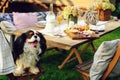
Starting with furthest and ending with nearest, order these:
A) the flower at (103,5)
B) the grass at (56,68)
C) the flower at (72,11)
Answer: the flower at (103,5) → the grass at (56,68) → the flower at (72,11)

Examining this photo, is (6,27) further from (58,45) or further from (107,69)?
(107,69)

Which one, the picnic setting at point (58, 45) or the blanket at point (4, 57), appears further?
the picnic setting at point (58, 45)

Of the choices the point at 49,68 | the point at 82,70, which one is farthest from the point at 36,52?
the point at 49,68

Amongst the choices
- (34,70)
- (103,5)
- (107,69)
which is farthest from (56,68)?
(107,69)

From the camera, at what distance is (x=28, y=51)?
3.79 m

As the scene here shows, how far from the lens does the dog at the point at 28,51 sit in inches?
146

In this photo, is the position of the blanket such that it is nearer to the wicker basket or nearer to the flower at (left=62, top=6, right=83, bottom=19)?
the flower at (left=62, top=6, right=83, bottom=19)

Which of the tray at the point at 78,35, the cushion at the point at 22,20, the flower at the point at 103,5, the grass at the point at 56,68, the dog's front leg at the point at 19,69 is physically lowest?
the grass at the point at 56,68

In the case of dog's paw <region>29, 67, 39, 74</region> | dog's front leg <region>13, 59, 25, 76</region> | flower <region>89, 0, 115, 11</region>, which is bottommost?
dog's paw <region>29, 67, 39, 74</region>

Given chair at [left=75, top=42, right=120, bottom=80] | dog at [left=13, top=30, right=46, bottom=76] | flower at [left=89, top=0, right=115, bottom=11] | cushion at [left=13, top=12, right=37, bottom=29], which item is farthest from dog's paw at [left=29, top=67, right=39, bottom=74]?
flower at [left=89, top=0, right=115, bottom=11]

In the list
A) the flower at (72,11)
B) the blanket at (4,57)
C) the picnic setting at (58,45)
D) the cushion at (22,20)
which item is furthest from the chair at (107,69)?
the cushion at (22,20)

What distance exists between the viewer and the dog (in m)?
3.72

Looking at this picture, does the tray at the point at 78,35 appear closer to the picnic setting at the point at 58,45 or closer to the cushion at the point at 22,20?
the picnic setting at the point at 58,45

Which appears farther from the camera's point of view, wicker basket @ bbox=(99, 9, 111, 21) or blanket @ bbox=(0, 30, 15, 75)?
wicker basket @ bbox=(99, 9, 111, 21)
